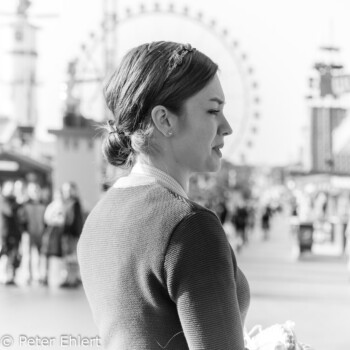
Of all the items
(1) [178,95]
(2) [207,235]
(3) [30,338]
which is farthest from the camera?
(3) [30,338]

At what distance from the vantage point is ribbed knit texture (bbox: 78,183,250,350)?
5.19 ft

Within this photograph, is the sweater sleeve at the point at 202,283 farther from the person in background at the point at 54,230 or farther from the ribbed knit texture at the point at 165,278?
the person in background at the point at 54,230

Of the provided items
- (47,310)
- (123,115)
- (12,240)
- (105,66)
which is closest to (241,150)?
(105,66)

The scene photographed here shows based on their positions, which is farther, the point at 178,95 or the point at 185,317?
the point at 178,95

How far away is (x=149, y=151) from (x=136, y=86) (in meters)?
0.13

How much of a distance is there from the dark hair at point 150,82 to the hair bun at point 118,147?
0.02 m

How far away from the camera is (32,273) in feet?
44.8

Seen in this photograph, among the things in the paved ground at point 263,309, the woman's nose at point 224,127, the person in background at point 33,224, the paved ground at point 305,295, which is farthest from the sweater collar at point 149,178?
the person in background at point 33,224

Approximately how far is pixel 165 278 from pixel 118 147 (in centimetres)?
40

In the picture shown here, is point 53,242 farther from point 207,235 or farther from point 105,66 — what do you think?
point 105,66

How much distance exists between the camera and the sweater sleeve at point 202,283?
158 cm

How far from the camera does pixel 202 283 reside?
1.58 m

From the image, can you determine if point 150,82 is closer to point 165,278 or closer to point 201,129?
point 201,129

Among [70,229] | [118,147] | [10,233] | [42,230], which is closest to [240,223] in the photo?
[42,230]
